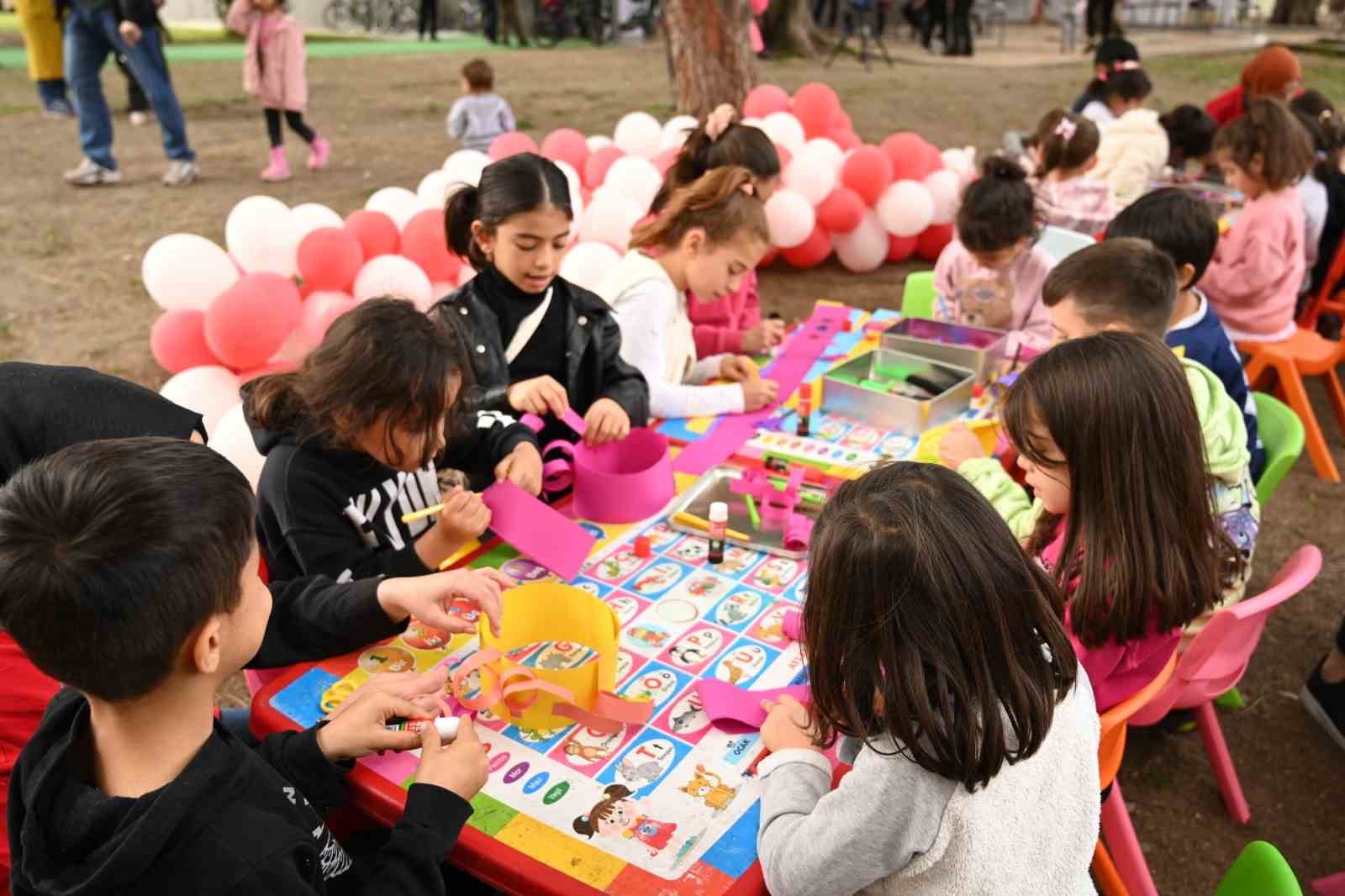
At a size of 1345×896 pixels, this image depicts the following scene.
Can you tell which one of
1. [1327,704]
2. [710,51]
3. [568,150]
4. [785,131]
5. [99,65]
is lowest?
[1327,704]

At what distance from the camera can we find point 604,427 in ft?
7.23

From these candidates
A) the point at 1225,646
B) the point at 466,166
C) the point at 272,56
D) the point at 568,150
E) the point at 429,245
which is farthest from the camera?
the point at 272,56

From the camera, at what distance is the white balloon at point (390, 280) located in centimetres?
388

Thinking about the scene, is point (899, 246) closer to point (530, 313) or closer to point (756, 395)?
point (756, 395)

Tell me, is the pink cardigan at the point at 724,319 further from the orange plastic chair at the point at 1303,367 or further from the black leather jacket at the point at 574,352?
the orange plastic chair at the point at 1303,367

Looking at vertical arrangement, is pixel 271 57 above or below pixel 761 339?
above

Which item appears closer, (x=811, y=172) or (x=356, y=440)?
(x=356, y=440)

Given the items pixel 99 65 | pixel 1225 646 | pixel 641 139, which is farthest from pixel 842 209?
pixel 99 65

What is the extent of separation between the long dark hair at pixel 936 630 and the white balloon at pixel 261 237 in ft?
11.0

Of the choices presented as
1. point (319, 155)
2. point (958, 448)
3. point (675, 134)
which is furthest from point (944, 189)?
point (319, 155)

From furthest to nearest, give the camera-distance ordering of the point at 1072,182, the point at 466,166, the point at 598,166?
the point at 598,166
the point at 466,166
the point at 1072,182

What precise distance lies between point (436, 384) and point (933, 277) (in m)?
2.34

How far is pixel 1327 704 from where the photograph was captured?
8.86ft

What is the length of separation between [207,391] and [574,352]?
1.46 meters
